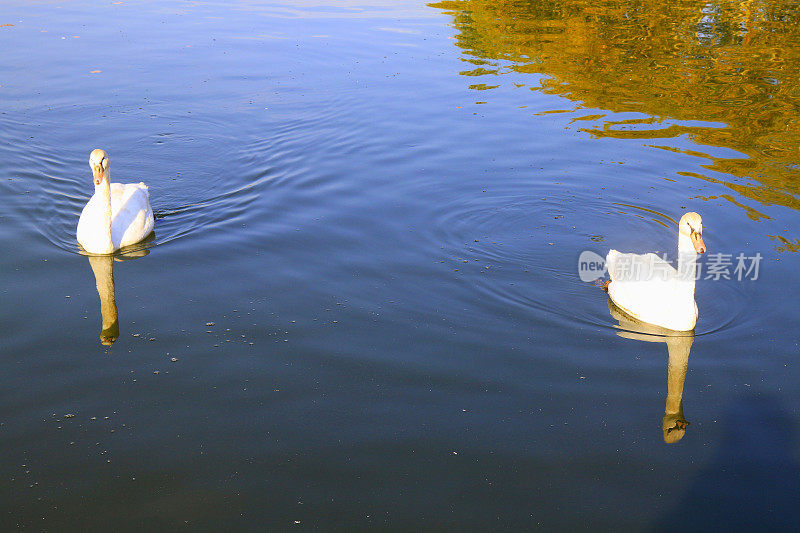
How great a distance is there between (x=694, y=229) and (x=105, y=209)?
7.27 m

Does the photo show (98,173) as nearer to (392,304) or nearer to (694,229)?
(392,304)

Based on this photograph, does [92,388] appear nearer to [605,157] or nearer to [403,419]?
[403,419]

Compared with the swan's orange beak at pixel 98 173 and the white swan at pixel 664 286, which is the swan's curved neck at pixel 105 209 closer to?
the swan's orange beak at pixel 98 173

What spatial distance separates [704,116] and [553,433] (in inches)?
442

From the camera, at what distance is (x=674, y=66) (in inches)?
766

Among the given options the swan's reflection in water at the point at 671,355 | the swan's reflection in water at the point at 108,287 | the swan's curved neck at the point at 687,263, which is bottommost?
the swan's reflection in water at the point at 671,355

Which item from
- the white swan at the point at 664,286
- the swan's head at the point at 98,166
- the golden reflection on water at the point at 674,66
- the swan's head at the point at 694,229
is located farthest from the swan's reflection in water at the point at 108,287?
the golden reflection on water at the point at 674,66

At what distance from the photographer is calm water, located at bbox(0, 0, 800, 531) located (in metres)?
6.54

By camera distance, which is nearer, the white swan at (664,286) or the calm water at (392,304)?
the calm water at (392,304)

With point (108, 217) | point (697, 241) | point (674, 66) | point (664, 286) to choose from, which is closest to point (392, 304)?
point (664, 286)

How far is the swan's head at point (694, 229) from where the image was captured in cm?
891

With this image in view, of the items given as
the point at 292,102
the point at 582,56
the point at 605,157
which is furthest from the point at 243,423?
the point at 582,56

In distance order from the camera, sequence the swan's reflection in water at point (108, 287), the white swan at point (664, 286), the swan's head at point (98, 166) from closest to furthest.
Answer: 1. the swan's reflection in water at point (108, 287)
2. the white swan at point (664, 286)
3. the swan's head at point (98, 166)

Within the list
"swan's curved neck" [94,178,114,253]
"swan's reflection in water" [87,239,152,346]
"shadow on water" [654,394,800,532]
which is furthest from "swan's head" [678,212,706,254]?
"swan's curved neck" [94,178,114,253]
